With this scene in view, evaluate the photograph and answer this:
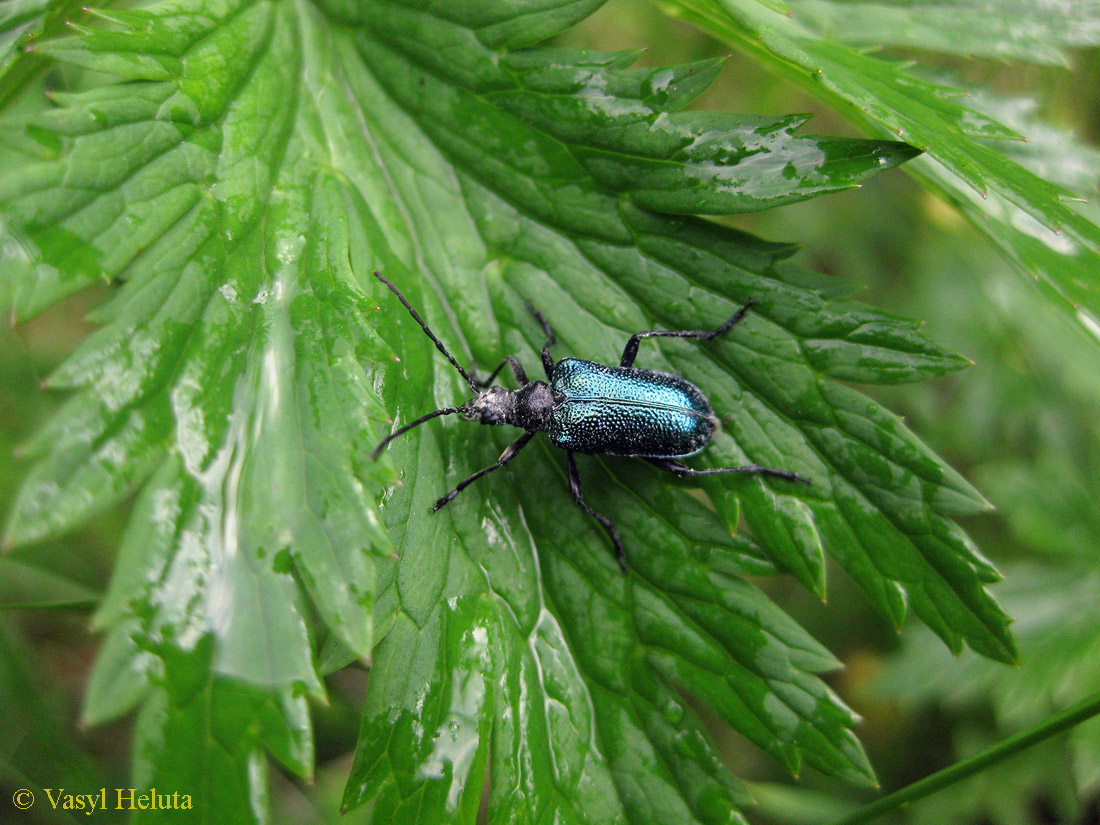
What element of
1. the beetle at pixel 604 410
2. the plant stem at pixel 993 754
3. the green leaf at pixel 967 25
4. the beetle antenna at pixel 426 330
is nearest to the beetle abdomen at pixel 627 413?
the beetle at pixel 604 410

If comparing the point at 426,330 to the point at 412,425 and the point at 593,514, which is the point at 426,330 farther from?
the point at 593,514

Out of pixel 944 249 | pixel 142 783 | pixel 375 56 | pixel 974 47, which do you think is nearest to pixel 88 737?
pixel 142 783

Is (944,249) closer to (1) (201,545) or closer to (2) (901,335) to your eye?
(2) (901,335)

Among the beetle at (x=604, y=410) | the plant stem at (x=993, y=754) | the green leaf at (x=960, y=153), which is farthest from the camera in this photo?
the beetle at (x=604, y=410)

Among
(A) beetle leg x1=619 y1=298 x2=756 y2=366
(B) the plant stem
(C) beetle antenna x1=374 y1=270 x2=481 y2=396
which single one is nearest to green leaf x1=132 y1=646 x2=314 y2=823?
(C) beetle antenna x1=374 y1=270 x2=481 y2=396

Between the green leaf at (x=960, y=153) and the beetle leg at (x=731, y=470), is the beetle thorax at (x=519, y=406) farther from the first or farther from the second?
the green leaf at (x=960, y=153)

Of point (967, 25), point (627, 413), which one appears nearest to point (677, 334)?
point (627, 413)

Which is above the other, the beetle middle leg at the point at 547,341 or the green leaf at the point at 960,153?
the green leaf at the point at 960,153
